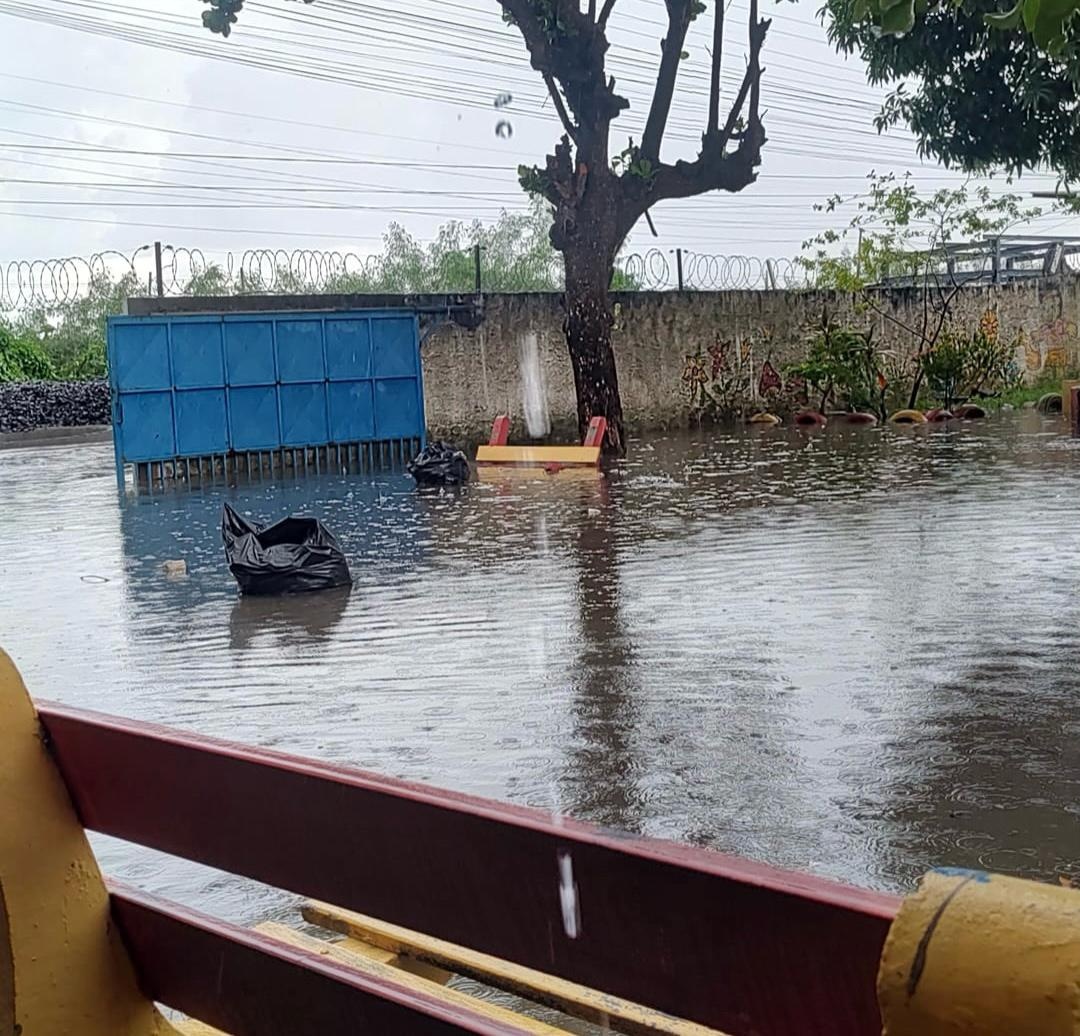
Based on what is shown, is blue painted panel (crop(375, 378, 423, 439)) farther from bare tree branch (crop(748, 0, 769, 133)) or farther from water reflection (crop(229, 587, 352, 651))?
water reflection (crop(229, 587, 352, 651))

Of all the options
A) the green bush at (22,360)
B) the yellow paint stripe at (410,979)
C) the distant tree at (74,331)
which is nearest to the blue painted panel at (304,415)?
the green bush at (22,360)

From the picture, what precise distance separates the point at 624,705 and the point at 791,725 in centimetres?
75

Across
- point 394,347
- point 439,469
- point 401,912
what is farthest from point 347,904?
point 394,347

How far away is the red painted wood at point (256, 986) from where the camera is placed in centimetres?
164

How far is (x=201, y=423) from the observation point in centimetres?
1756

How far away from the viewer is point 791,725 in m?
5.45

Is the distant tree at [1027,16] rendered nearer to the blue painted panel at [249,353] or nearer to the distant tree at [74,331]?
the blue painted panel at [249,353]

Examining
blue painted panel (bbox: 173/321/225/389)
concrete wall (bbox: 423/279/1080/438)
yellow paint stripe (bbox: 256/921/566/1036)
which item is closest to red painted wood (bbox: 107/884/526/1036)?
yellow paint stripe (bbox: 256/921/566/1036)

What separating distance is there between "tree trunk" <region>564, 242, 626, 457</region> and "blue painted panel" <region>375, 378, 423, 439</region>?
247 cm

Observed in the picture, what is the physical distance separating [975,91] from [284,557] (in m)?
6.54

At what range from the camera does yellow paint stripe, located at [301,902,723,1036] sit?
112 inches

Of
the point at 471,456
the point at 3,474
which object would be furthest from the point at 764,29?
the point at 3,474

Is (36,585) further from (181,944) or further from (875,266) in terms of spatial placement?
(875,266)

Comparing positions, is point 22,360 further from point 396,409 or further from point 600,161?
point 600,161
